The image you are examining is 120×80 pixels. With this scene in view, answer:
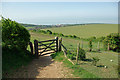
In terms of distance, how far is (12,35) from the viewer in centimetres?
778

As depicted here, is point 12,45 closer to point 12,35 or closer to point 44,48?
point 12,35

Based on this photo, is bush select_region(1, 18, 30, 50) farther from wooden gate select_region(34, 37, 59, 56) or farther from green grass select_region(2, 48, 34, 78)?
wooden gate select_region(34, 37, 59, 56)

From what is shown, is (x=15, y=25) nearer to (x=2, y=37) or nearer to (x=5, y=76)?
(x=2, y=37)

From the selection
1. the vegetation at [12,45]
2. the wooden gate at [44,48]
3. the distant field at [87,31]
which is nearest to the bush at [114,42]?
the wooden gate at [44,48]

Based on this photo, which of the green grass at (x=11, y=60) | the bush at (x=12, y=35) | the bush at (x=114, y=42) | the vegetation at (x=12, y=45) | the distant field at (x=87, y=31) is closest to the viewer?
the green grass at (x=11, y=60)

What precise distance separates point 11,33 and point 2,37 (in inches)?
28.0

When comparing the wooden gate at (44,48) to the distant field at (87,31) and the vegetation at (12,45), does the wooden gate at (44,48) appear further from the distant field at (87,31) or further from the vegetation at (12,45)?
the distant field at (87,31)

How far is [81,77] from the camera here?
6.11m

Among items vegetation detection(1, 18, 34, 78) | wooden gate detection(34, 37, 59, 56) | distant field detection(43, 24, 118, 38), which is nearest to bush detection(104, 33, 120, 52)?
wooden gate detection(34, 37, 59, 56)

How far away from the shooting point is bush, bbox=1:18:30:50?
7552 mm

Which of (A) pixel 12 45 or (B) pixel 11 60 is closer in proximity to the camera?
(B) pixel 11 60

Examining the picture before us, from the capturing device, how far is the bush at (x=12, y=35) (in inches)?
297

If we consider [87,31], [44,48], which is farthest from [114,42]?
[87,31]

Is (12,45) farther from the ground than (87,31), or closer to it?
closer to it
